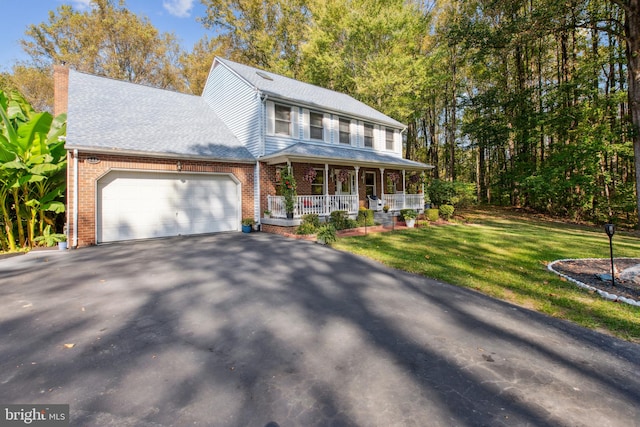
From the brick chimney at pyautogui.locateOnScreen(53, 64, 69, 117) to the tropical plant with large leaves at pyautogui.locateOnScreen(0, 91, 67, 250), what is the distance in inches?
57.6

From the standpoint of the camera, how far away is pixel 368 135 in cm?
1684

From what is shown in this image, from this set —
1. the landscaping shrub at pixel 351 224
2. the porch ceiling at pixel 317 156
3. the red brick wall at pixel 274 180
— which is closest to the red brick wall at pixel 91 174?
the red brick wall at pixel 274 180

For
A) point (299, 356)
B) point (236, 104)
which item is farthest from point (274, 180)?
point (299, 356)

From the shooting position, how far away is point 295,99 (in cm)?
1299

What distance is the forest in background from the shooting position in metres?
15.6

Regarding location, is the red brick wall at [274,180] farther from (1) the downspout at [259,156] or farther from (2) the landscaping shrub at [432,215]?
(2) the landscaping shrub at [432,215]

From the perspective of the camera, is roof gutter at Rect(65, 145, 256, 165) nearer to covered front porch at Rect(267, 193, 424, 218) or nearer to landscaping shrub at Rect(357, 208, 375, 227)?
covered front porch at Rect(267, 193, 424, 218)

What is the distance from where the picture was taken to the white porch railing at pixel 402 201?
15094 mm

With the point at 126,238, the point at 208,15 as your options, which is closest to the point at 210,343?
the point at 126,238

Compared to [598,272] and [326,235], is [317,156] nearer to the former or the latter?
[326,235]

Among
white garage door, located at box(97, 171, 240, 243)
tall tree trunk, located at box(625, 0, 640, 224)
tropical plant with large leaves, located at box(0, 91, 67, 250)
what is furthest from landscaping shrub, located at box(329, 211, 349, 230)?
tall tree trunk, located at box(625, 0, 640, 224)

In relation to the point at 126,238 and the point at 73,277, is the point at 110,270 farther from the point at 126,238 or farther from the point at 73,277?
the point at 126,238

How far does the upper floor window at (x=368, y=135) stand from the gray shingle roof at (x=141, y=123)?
24.6 feet

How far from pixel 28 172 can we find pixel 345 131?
505 inches
